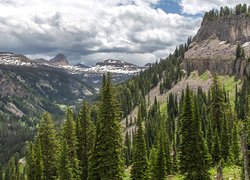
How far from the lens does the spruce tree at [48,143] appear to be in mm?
64875

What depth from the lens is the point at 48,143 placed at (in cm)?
6569

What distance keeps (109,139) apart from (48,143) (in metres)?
24.0

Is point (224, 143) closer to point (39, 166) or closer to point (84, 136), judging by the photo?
point (84, 136)

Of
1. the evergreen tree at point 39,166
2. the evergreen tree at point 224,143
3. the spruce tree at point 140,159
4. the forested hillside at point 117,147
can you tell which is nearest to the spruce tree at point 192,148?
the forested hillside at point 117,147

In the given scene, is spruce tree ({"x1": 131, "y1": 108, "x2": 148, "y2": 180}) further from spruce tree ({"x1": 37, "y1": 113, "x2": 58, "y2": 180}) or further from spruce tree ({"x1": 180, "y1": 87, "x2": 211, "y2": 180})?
spruce tree ({"x1": 37, "y1": 113, "x2": 58, "y2": 180})

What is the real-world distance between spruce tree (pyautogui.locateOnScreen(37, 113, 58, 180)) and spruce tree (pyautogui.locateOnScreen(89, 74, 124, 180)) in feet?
69.0

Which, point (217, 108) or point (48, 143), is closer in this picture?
point (48, 143)

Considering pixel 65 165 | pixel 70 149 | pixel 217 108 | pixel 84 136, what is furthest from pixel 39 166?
pixel 217 108

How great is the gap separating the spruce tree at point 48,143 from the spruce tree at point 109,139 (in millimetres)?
21023

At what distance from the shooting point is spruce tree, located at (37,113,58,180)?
6488cm

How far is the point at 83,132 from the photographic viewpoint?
6078 centimetres

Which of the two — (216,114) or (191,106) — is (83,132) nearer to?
(191,106)

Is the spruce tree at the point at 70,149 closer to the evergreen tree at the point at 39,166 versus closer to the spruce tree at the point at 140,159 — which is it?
the evergreen tree at the point at 39,166

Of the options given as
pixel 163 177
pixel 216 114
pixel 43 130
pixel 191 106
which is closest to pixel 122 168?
pixel 191 106
